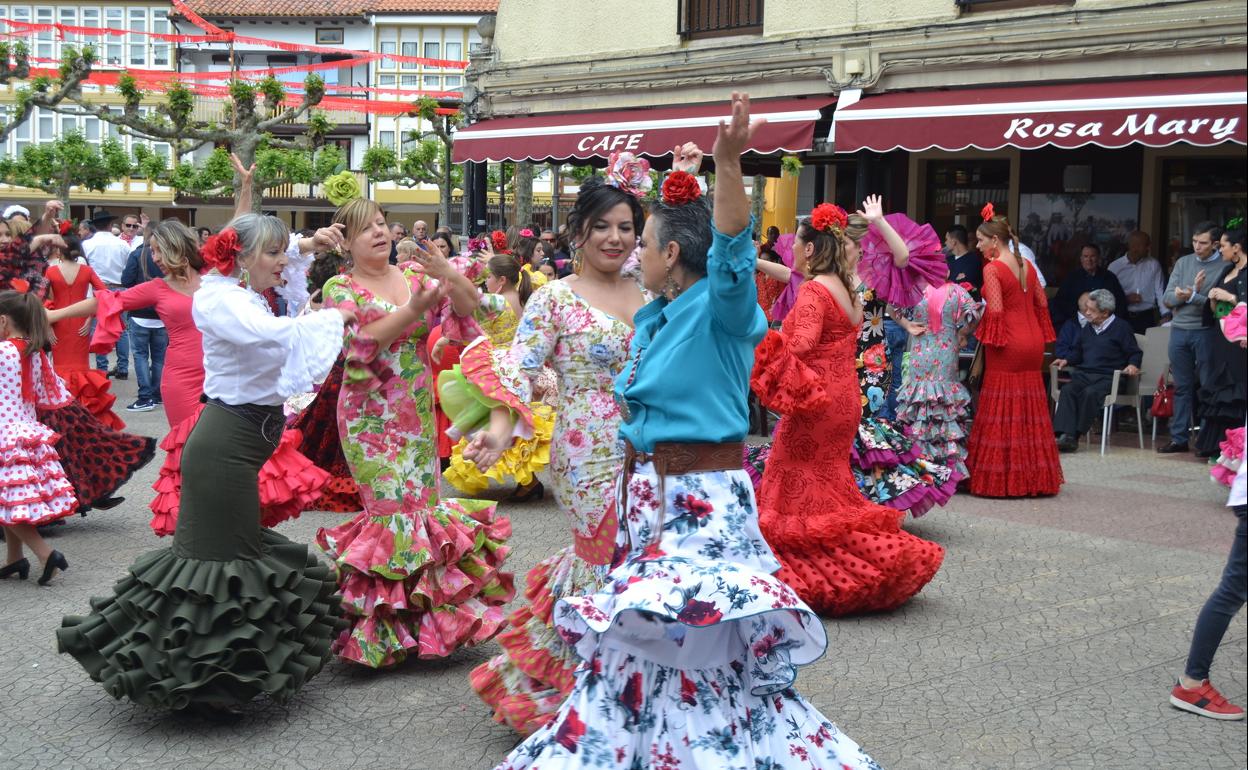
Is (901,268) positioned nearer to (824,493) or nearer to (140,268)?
(824,493)

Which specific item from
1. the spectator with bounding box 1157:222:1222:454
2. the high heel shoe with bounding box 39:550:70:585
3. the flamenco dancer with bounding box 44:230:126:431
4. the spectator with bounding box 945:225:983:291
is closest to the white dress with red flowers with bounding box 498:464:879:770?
the high heel shoe with bounding box 39:550:70:585

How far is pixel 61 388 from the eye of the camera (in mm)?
7852

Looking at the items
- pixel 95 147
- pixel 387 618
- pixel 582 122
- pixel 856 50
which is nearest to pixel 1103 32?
pixel 856 50

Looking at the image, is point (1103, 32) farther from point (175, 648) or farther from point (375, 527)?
point (175, 648)

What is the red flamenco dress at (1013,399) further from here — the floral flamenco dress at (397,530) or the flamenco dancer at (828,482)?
the floral flamenco dress at (397,530)

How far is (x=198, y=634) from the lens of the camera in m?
4.66

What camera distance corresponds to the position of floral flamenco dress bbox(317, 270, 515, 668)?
17.4ft

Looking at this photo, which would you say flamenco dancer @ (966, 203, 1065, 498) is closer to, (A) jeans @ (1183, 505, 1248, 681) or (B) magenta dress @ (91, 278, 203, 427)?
(A) jeans @ (1183, 505, 1248, 681)

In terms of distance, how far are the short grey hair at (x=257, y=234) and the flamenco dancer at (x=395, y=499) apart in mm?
350

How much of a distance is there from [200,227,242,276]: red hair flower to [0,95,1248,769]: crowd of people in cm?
1

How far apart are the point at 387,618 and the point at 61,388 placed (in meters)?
3.52

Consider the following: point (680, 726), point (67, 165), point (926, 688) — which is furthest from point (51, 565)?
point (67, 165)

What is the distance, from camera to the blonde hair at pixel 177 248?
7.52 m

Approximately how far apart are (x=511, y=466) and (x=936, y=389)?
2907 mm
